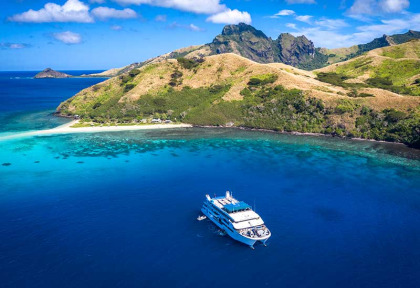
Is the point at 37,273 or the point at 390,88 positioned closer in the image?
the point at 37,273

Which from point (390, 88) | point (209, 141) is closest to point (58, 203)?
point (209, 141)

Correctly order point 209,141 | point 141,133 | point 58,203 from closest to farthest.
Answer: point 58,203 < point 209,141 < point 141,133

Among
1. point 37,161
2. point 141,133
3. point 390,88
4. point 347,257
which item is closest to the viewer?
point 347,257

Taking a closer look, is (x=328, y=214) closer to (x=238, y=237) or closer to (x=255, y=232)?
(x=255, y=232)

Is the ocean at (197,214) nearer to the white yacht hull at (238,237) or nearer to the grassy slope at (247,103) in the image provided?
the white yacht hull at (238,237)

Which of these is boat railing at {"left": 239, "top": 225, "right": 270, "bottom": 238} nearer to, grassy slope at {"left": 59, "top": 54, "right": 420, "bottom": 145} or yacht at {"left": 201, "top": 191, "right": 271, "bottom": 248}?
yacht at {"left": 201, "top": 191, "right": 271, "bottom": 248}

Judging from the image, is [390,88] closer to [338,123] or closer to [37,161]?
[338,123]

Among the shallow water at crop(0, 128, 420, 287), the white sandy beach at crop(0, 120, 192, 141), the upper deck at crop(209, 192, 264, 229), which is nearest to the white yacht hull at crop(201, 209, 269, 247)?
the shallow water at crop(0, 128, 420, 287)
